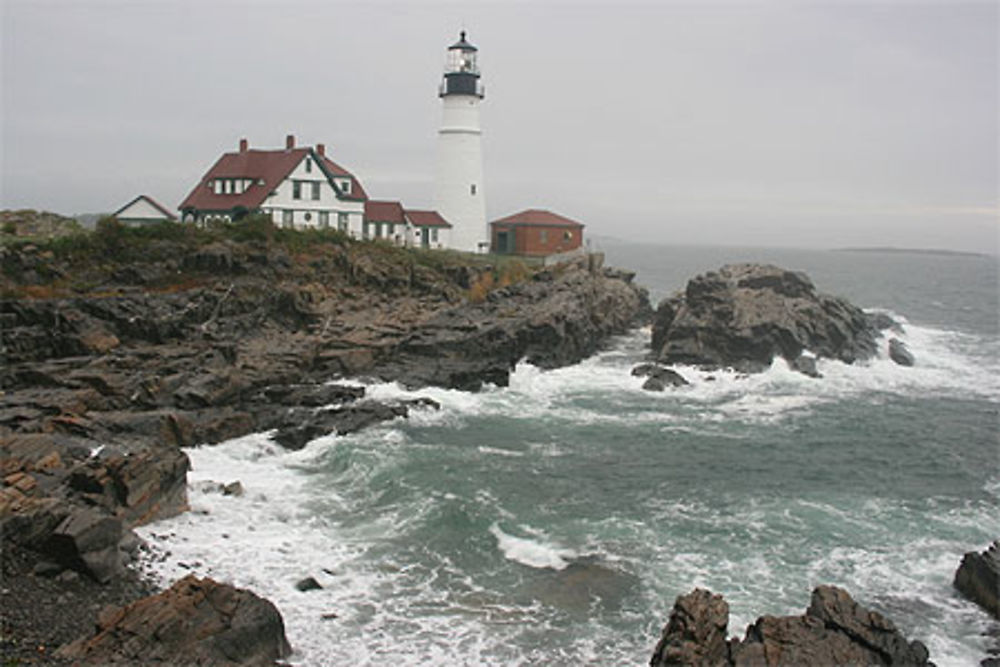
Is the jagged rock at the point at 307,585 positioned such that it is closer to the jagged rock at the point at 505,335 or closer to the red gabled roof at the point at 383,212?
the jagged rock at the point at 505,335

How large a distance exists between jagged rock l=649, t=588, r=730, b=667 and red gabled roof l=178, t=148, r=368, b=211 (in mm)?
37174

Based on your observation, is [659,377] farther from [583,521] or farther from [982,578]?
[982,578]

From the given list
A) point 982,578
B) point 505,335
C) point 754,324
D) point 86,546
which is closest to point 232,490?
point 86,546

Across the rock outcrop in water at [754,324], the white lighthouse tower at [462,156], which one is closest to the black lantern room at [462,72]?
the white lighthouse tower at [462,156]

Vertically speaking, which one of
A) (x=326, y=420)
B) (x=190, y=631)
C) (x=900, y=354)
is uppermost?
(x=900, y=354)

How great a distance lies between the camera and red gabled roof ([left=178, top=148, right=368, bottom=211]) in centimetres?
4484

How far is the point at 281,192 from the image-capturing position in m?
44.8

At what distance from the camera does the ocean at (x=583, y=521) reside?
1420 centimetres

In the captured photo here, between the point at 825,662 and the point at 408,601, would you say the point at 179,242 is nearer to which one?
the point at 408,601

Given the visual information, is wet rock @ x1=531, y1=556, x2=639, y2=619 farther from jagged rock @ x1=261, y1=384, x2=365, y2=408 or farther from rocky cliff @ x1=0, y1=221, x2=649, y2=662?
jagged rock @ x1=261, y1=384, x2=365, y2=408

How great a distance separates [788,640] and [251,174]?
41065mm

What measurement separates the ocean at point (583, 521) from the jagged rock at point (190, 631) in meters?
0.93

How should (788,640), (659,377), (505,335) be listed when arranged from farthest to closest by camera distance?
1. (505,335)
2. (659,377)
3. (788,640)

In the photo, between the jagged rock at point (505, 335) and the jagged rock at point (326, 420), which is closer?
the jagged rock at point (326, 420)
